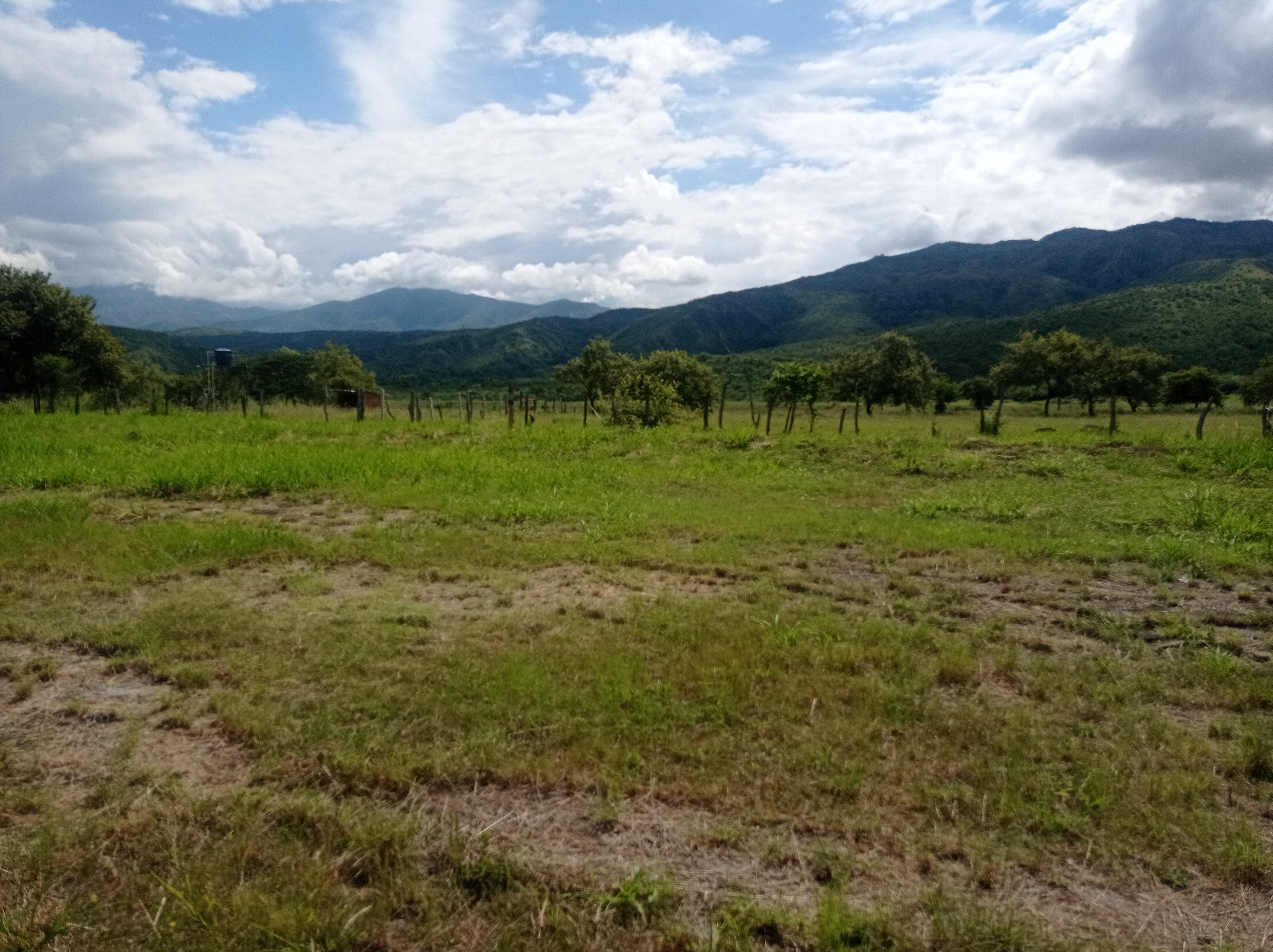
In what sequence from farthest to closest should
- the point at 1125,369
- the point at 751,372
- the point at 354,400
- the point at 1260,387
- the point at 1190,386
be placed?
the point at 751,372 → the point at 1190,386 → the point at 1125,369 → the point at 354,400 → the point at 1260,387

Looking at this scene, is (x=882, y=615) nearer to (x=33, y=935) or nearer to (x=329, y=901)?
(x=329, y=901)

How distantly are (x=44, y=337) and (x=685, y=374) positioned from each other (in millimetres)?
38813

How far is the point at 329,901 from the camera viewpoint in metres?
2.96

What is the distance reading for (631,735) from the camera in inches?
168

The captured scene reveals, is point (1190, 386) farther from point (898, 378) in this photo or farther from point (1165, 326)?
point (1165, 326)

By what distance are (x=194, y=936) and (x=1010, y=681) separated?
4978 millimetres

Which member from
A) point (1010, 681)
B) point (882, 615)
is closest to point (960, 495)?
point (882, 615)

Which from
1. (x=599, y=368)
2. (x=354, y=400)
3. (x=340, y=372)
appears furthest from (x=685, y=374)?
(x=340, y=372)

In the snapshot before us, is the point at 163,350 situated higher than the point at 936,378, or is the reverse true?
the point at 163,350

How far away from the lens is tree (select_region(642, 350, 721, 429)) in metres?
54.6

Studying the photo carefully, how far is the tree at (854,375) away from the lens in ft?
207

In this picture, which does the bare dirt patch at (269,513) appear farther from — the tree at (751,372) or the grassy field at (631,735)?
the tree at (751,372)

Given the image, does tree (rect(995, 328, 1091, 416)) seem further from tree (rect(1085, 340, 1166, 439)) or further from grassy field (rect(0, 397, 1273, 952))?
grassy field (rect(0, 397, 1273, 952))

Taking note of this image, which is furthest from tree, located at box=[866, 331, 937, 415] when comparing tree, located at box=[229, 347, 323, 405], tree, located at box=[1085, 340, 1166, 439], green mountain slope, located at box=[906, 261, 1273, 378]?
tree, located at box=[229, 347, 323, 405]
